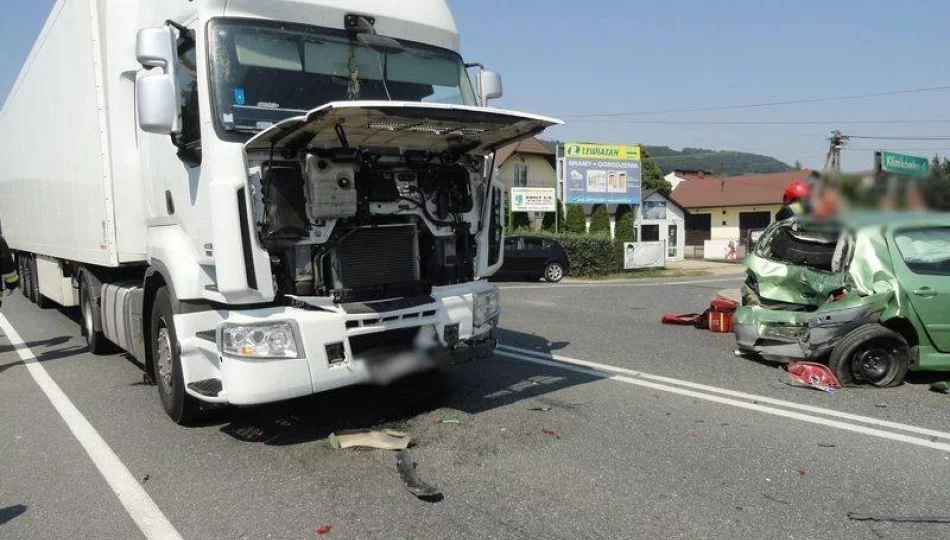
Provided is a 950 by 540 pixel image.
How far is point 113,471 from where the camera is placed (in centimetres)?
481

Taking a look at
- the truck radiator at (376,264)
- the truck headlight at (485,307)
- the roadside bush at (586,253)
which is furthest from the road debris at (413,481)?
the roadside bush at (586,253)

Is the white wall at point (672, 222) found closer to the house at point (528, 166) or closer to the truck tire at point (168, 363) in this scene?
the house at point (528, 166)

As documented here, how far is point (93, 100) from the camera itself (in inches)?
269

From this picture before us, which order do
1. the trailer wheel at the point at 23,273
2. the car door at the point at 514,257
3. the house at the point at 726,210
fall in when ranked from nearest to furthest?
the trailer wheel at the point at 23,273 < the car door at the point at 514,257 < the house at the point at 726,210

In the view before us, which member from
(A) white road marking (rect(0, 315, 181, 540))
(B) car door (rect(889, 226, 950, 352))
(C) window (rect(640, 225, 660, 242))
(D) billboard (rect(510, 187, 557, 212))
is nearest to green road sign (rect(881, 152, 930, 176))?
(A) white road marking (rect(0, 315, 181, 540))

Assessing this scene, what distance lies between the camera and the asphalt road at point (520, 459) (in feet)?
12.7

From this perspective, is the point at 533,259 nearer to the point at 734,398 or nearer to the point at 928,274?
the point at 928,274

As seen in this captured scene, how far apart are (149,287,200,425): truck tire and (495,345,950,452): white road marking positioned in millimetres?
3767

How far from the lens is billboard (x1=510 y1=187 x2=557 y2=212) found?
32250 mm

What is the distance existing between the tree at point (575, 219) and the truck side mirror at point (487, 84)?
90.3 feet

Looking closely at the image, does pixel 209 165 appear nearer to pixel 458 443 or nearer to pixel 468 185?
pixel 468 185

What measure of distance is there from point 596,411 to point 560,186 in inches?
1123

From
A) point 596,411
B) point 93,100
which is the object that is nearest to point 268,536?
point 596,411

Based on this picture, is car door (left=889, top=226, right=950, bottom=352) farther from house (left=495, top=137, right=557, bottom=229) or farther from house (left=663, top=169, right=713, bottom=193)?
house (left=663, top=169, right=713, bottom=193)
